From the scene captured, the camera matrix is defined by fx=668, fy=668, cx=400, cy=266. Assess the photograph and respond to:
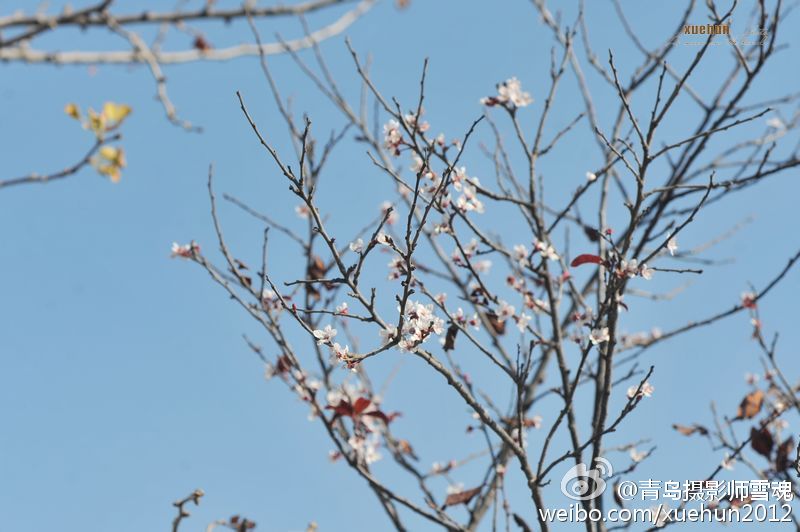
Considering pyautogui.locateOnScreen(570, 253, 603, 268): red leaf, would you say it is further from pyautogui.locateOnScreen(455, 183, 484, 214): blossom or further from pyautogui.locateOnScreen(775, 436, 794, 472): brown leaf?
pyautogui.locateOnScreen(775, 436, 794, 472): brown leaf

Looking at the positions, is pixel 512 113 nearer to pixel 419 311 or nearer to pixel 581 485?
pixel 419 311

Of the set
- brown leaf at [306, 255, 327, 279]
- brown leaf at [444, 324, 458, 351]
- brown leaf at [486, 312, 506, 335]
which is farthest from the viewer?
brown leaf at [306, 255, 327, 279]

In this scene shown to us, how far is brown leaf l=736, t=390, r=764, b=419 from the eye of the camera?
304cm

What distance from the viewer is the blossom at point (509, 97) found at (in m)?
2.94

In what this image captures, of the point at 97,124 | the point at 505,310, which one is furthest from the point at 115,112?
the point at 505,310

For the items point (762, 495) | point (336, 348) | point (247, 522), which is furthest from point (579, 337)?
point (247, 522)

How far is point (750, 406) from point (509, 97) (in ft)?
5.84

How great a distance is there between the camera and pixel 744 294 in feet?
11.6

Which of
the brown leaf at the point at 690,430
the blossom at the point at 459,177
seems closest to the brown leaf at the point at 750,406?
the brown leaf at the point at 690,430

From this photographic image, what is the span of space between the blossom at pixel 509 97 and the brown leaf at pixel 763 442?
1672 mm

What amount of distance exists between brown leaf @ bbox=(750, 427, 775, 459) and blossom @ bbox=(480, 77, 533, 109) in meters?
1.67

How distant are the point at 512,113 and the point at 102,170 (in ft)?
6.40

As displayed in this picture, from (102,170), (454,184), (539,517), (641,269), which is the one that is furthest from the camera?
(454,184)

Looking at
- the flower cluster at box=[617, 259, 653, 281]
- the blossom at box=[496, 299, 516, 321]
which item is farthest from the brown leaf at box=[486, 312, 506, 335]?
the flower cluster at box=[617, 259, 653, 281]
